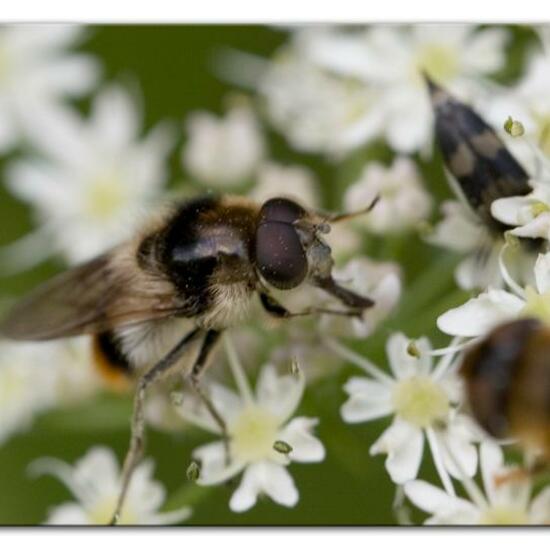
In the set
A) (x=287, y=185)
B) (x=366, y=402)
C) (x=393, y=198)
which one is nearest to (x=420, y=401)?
(x=366, y=402)

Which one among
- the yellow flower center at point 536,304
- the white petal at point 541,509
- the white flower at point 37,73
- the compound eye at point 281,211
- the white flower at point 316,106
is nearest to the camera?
the yellow flower center at point 536,304

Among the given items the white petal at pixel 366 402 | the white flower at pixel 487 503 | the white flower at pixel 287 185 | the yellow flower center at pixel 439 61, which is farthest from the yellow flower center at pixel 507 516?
the yellow flower center at pixel 439 61

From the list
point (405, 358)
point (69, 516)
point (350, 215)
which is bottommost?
point (69, 516)

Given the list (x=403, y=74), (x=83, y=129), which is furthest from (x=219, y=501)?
(x=83, y=129)

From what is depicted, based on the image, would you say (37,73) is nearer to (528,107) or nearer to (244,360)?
(244,360)

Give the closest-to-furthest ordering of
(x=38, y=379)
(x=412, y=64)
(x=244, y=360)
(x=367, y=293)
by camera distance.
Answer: (x=367, y=293)
(x=244, y=360)
(x=38, y=379)
(x=412, y=64)

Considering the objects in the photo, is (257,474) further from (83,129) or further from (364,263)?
(83,129)

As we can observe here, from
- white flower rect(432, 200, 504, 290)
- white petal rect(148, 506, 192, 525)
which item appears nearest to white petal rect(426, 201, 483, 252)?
white flower rect(432, 200, 504, 290)

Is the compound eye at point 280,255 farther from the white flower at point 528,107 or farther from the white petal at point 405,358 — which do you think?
the white flower at point 528,107
